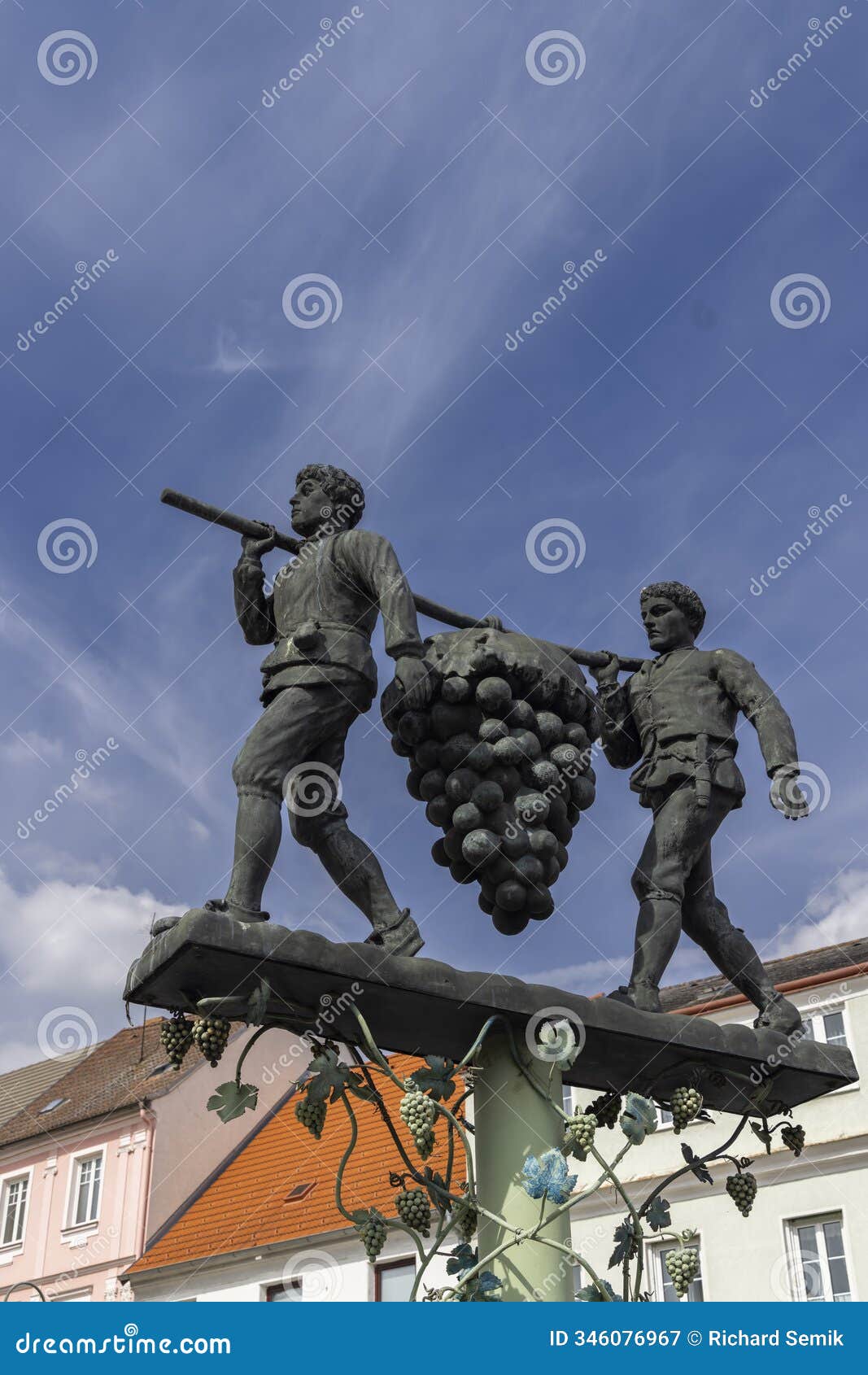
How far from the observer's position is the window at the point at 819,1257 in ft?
66.9

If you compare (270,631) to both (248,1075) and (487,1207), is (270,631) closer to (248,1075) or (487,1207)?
(487,1207)

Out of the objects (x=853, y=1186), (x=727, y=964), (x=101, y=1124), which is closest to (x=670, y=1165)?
(x=853, y=1186)

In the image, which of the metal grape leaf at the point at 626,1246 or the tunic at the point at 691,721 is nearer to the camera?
the metal grape leaf at the point at 626,1246

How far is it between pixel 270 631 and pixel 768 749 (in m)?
2.01

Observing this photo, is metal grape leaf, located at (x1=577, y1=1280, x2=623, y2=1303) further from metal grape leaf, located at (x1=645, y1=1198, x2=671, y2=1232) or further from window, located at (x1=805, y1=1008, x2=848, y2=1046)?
window, located at (x1=805, y1=1008, x2=848, y2=1046)

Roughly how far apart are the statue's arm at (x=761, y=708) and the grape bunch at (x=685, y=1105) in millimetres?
1299

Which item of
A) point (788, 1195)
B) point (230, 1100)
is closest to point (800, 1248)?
point (788, 1195)

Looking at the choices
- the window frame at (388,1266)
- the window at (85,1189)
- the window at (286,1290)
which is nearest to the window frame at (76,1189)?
the window at (85,1189)

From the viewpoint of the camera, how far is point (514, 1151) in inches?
210

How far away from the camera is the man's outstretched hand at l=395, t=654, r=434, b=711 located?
577 centimetres

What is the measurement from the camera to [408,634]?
225 inches

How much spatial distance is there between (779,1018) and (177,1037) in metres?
2.45

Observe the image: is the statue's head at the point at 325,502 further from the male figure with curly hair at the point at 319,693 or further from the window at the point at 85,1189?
the window at the point at 85,1189
